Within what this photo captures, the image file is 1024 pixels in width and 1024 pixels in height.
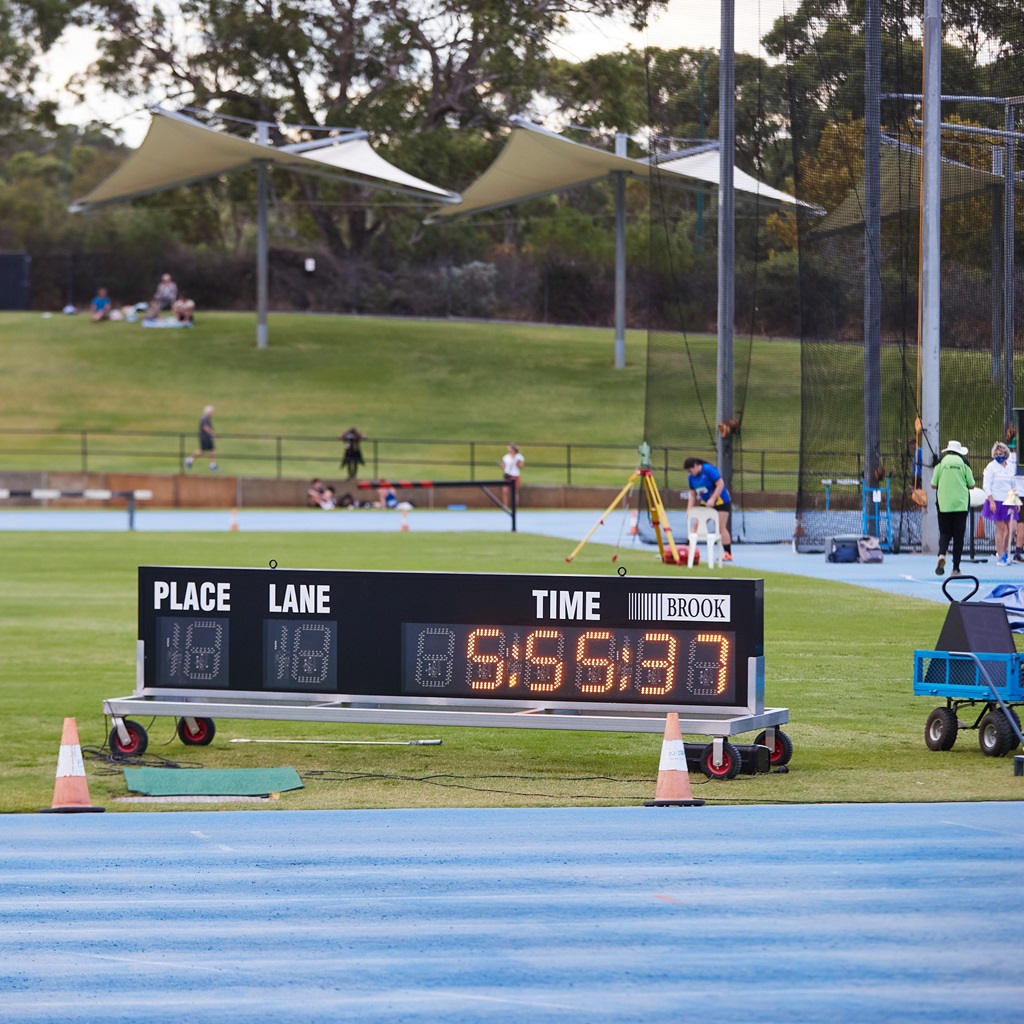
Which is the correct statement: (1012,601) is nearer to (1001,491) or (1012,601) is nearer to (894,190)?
(1001,491)

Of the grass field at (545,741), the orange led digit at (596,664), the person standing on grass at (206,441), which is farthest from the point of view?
the person standing on grass at (206,441)

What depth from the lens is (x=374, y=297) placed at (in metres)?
79.8

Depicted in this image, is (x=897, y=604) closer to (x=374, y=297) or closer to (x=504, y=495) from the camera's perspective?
(x=504, y=495)

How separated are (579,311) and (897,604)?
5817cm

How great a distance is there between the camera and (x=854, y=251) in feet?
102

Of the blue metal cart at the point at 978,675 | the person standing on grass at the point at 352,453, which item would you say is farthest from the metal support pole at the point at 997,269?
the person standing on grass at the point at 352,453

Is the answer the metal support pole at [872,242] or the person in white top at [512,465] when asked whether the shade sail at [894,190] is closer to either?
the metal support pole at [872,242]

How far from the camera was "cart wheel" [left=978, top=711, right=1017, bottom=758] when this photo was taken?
1136cm

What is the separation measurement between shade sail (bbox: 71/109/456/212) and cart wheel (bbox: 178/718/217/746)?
Result: 142 feet

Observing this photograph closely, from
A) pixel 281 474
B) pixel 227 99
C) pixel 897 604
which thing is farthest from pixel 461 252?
pixel 897 604

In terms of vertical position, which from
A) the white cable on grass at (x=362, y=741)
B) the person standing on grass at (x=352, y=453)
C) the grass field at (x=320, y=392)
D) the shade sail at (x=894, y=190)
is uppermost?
the shade sail at (x=894, y=190)

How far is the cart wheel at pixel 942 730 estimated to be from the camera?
38.1ft

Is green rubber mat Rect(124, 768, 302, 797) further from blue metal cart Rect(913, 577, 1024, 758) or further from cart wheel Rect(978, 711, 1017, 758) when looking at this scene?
cart wheel Rect(978, 711, 1017, 758)

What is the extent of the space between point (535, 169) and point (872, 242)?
2818cm
